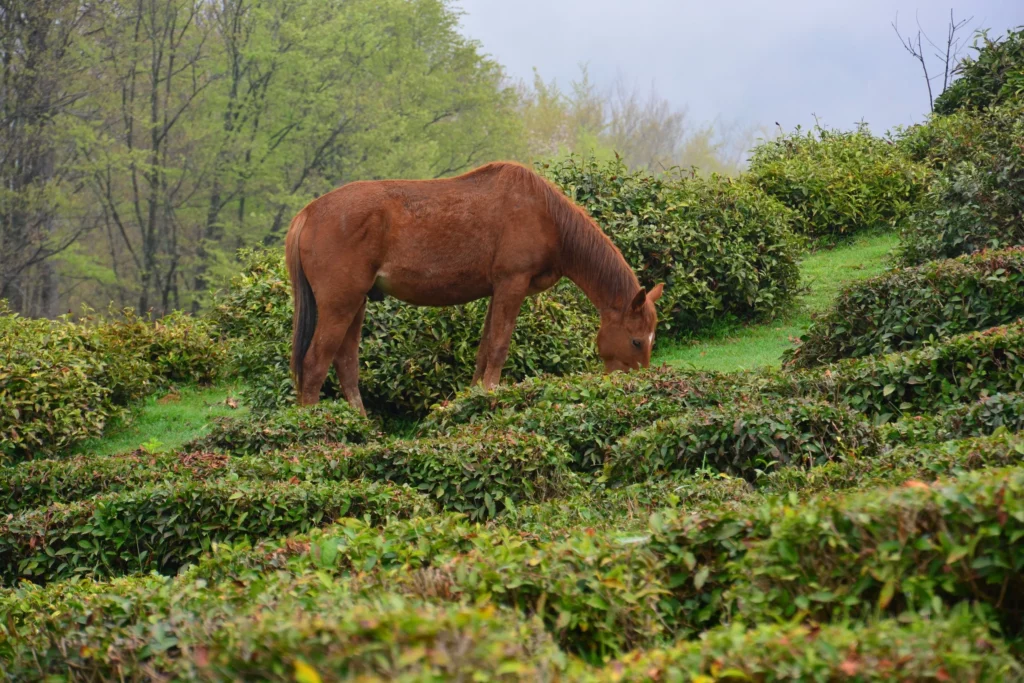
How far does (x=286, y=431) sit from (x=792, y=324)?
766 cm

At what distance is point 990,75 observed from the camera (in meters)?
17.5

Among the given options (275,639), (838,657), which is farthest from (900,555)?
(275,639)

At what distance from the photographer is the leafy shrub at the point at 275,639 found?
220 centimetres

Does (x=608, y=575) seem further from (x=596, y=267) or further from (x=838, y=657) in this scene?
(x=596, y=267)

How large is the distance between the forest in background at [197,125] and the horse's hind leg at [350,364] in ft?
47.3

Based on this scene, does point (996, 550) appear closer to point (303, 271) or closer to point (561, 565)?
point (561, 565)

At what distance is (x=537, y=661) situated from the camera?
2.57 metres

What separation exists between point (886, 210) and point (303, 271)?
1132cm

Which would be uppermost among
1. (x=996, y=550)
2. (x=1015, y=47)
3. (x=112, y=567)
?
(x=1015, y=47)

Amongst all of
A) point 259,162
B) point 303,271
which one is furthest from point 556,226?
point 259,162

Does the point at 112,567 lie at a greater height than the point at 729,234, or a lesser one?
lesser

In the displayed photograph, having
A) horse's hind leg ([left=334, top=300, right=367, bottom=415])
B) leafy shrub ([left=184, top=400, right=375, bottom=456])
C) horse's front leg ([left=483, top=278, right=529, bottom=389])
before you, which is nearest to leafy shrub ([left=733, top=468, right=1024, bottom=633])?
leafy shrub ([left=184, top=400, right=375, bottom=456])

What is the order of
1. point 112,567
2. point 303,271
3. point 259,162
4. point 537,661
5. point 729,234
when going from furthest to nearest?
1. point 259,162
2. point 729,234
3. point 303,271
4. point 112,567
5. point 537,661

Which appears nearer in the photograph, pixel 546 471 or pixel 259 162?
pixel 546 471
